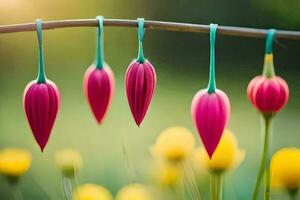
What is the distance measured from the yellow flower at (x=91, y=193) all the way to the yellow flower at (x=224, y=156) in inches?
7.0

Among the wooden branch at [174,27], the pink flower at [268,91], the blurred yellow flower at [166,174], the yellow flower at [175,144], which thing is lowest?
the blurred yellow flower at [166,174]

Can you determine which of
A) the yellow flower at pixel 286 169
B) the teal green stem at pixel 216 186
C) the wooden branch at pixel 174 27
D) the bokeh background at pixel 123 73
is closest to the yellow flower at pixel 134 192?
the bokeh background at pixel 123 73

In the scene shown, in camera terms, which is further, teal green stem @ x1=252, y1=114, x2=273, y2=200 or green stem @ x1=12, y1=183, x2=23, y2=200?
green stem @ x1=12, y1=183, x2=23, y2=200

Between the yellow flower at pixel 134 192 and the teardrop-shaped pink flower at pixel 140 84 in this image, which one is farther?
the yellow flower at pixel 134 192

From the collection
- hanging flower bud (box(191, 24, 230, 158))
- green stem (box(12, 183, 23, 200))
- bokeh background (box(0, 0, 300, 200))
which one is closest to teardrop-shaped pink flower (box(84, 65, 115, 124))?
hanging flower bud (box(191, 24, 230, 158))

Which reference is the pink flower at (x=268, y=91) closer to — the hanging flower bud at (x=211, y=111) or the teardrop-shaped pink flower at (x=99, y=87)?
the hanging flower bud at (x=211, y=111)

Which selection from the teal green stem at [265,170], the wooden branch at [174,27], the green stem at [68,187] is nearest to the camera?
the wooden branch at [174,27]

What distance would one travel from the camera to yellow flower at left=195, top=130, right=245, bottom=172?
1.05 m

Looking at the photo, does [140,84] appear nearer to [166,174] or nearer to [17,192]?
[166,174]

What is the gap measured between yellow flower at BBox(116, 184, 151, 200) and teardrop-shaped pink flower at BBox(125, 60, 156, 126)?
27cm

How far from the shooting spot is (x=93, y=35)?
1.09 m

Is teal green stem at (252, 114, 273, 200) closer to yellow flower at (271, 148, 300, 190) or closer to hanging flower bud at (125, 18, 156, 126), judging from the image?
yellow flower at (271, 148, 300, 190)

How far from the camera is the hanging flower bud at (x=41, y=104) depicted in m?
0.82

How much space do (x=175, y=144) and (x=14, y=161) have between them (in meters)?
0.29
